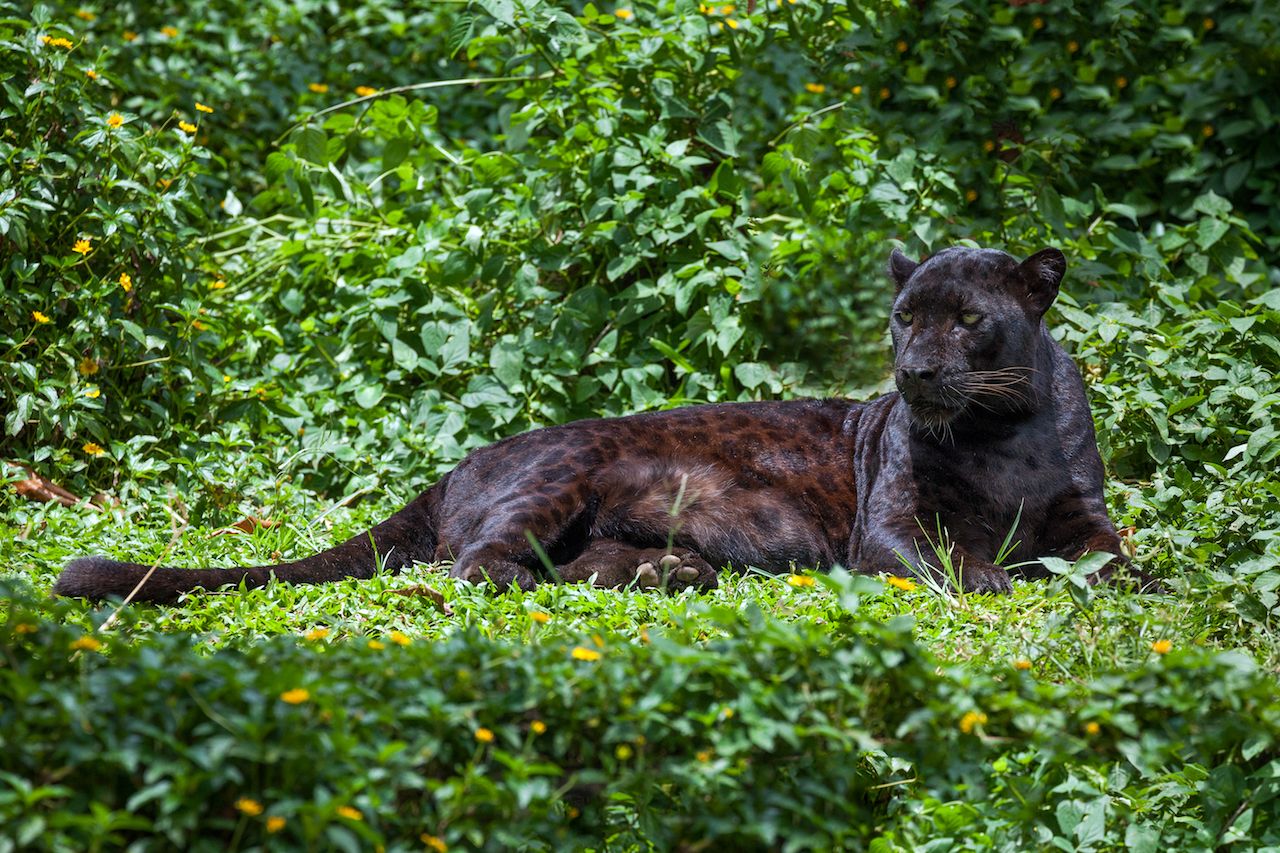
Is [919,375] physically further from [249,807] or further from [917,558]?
[249,807]

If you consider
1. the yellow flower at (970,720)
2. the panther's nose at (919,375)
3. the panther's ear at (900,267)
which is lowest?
the yellow flower at (970,720)

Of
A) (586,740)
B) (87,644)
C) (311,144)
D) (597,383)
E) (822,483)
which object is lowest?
(822,483)

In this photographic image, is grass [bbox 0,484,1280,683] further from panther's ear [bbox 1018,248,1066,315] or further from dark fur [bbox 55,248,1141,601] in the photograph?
panther's ear [bbox 1018,248,1066,315]

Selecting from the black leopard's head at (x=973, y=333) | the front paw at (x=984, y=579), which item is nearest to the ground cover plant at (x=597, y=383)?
the front paw at (x=984, y=579)

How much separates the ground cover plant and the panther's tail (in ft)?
0.71

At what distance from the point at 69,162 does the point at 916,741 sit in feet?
16.0

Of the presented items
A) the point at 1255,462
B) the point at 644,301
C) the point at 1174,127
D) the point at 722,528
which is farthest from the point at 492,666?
the point at 1174,127

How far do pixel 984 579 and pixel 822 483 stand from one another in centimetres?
115

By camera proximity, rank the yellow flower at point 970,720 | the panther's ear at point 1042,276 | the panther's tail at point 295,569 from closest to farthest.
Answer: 1. the yellow flower at point 970,720
2. the panther's tail at point 295,569
3. the panther's ear at point 1042,276

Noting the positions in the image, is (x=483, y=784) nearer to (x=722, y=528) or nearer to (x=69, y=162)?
(x=722, y=528)

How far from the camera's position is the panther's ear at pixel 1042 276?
16.4 feet

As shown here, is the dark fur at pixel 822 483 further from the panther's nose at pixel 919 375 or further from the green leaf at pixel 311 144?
the green leaf at pixel 311 144

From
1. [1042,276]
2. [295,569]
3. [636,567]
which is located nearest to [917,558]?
[636,567]

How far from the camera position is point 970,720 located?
2840 millimetres
